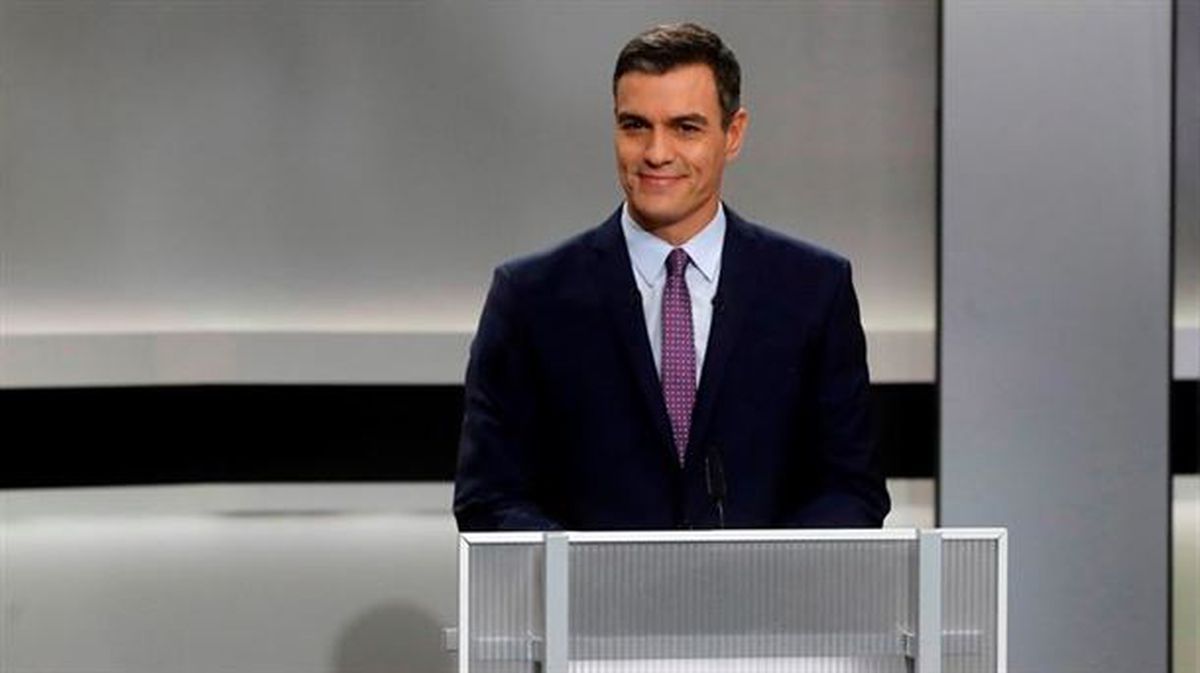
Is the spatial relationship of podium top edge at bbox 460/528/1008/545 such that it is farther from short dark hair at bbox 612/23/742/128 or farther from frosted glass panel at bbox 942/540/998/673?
Result: short dark hair at bbox 612/23/742/128

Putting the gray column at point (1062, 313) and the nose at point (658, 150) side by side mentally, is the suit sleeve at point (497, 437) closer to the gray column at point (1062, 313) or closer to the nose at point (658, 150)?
the nose at point (658, 150)

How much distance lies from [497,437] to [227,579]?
78cm

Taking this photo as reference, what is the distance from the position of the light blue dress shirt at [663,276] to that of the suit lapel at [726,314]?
0.04 ft

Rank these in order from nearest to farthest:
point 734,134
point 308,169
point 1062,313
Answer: point 734,134, point 308,169, point 1062,313

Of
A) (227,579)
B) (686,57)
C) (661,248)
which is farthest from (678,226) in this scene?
(227,579)

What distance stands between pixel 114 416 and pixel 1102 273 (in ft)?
6.18

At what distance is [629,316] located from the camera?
10.8 ft

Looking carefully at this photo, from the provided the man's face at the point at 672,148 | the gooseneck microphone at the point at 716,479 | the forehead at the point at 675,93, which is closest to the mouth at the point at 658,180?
the man's face at the point at 672,148

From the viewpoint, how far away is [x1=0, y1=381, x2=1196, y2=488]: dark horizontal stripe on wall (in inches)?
145

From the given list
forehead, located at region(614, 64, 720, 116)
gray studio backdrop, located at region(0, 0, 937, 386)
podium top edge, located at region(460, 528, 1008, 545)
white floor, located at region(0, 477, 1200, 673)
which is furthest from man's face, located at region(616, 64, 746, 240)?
podium top edge, located at region(460, 528, 1008, 545)

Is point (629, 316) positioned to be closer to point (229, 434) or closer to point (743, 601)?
point (229, 434)

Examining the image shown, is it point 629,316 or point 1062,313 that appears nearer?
point 629,316

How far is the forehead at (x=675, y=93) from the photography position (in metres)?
3.25

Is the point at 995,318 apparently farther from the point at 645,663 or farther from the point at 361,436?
the point at 645,663
